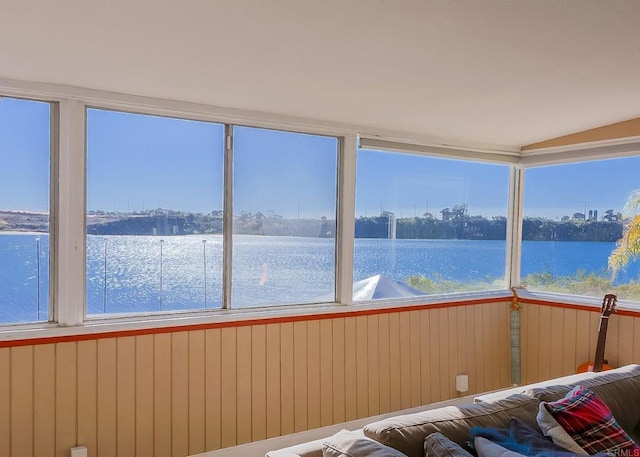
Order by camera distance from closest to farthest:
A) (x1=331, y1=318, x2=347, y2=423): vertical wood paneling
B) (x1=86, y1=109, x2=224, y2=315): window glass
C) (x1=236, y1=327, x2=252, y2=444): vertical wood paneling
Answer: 1. (x1=86, y1=109, x2=224, y2=315): window glass
2. (x1=236, y1=327, x2=252, y2=444): vertical wood paneling
3. (x1=331, y1=318, x2=347, y2=423): vertical wood paneling

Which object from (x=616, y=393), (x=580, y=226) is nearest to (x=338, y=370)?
(x=616, y=393)

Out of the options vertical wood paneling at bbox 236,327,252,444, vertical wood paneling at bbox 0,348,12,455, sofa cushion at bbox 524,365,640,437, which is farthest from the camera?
vertical wood paneling at bbox 236,327,252,444

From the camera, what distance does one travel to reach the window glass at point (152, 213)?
2.79 metres

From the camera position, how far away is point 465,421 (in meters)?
1.81

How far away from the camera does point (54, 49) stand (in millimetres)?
2107

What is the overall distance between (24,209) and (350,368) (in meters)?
2.19

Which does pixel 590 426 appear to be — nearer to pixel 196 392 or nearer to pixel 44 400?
pixel 196 392

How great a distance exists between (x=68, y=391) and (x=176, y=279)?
31.3 inches

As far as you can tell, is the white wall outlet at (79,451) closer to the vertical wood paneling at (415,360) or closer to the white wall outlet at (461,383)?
the vertical wood paneling at (415,360)

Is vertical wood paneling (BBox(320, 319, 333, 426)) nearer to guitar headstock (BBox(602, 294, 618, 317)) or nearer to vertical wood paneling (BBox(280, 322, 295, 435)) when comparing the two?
vertical wood paneling (BBox(280, 322, 295, 435))

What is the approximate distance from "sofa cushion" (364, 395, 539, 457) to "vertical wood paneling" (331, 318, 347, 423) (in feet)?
5.11

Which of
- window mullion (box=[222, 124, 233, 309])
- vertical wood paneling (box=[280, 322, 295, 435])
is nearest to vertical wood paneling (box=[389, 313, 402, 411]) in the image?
vertical wood paneling (box=[280, 322, 295, 435])

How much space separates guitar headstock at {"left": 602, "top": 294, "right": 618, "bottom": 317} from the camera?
3729 mm

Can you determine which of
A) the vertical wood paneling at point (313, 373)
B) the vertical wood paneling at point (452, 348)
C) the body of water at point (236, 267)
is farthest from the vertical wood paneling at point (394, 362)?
the vertical wood paneling at point (313, 373)
